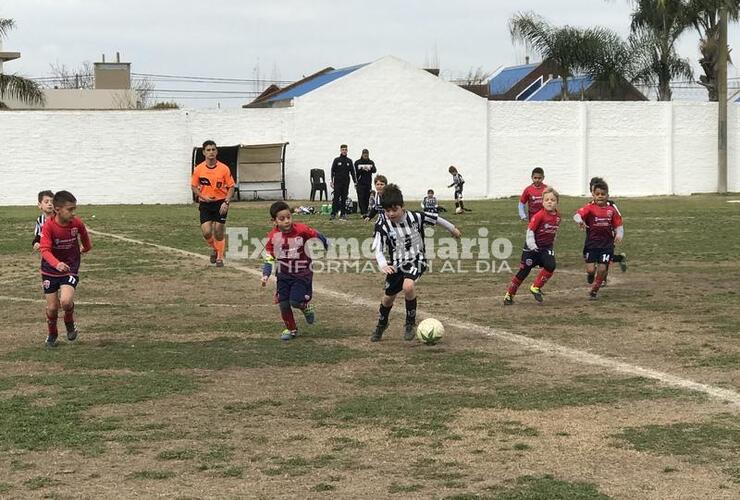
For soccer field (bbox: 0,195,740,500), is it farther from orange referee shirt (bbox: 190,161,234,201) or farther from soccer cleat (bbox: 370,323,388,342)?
orange referee shirt (bbox: 190,161,234,201)

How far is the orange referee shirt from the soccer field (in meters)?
2.14

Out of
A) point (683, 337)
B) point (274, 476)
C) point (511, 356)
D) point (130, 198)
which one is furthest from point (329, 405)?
point (130, 198)

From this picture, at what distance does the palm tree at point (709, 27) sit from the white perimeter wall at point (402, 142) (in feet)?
7.17

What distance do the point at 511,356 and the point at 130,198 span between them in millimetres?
29121

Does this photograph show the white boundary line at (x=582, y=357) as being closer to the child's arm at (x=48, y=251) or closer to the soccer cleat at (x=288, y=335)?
the soccer cleat at (x=288, y=335)

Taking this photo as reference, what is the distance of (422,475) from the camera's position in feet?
19.4

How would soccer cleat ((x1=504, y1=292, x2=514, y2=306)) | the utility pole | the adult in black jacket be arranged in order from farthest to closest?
the utility pole
the adult in black jacket
soccer cleat ((x1=504, y1=292, x2=514, y2=306))

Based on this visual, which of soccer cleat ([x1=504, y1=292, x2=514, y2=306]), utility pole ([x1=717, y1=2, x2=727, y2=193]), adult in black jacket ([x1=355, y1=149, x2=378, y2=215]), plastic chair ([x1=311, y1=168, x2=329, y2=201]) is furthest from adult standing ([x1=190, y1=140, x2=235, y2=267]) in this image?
utility pole ([x1=717, y1=2, x2=727, y2=193])

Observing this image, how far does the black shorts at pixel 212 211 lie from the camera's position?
56.3ft

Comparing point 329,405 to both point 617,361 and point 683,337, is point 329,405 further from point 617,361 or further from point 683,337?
point 683,337

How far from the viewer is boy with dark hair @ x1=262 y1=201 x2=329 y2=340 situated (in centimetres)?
1055

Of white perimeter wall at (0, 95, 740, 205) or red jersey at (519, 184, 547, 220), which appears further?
white perimeter wall at (0, 95, 740, 205)

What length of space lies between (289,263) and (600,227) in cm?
461

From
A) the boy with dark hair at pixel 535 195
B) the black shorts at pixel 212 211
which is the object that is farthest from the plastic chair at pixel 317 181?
the boy with dark hair at pixel 535 195
